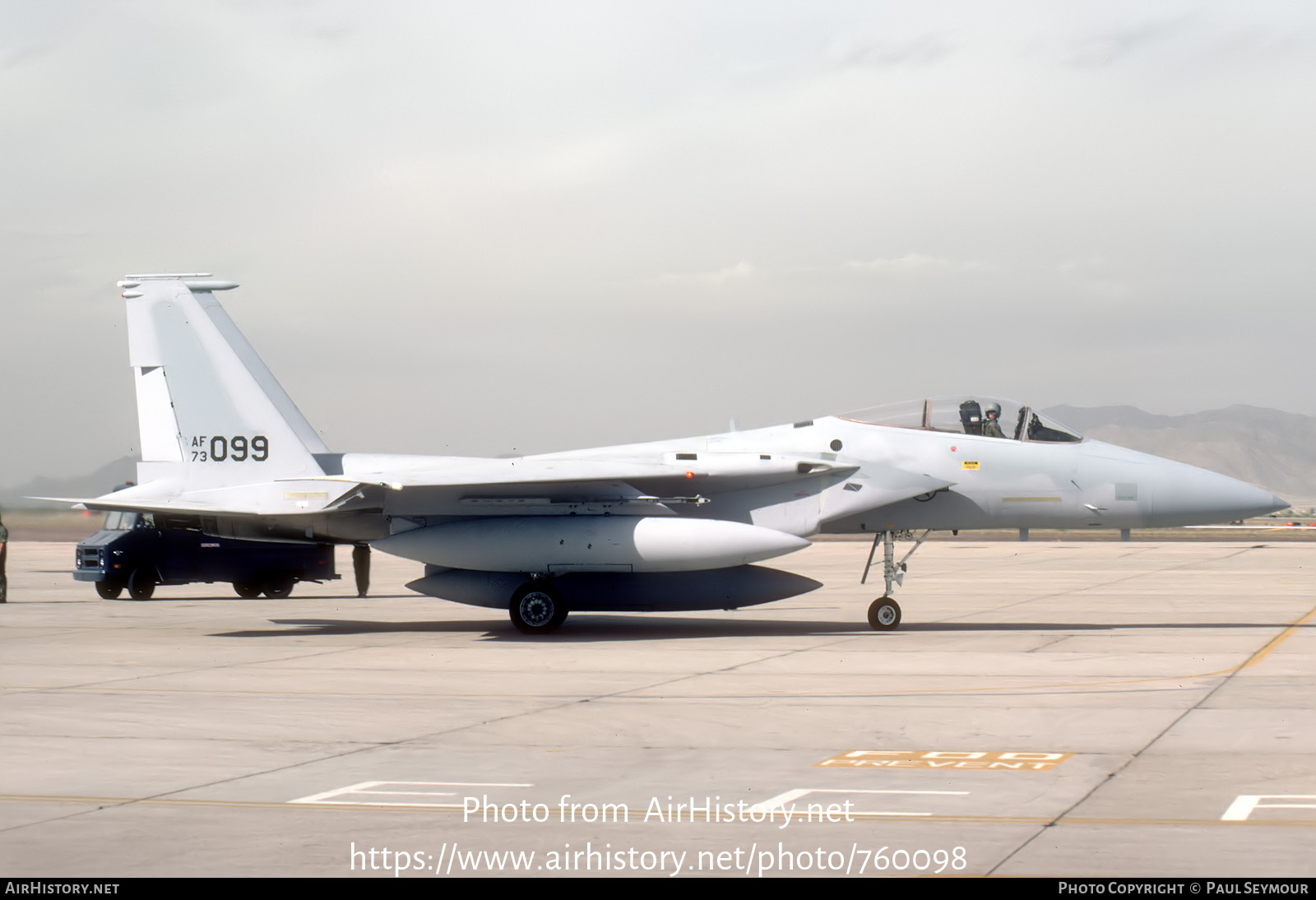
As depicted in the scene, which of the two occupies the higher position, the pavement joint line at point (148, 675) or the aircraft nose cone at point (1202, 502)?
the aircraft nose cone at point (1202, 502)

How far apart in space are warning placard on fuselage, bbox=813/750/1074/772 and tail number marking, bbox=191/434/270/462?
12.2 metres

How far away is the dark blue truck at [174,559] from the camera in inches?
953

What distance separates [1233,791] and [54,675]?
11144mm

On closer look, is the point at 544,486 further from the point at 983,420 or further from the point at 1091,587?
the point at 1091,587

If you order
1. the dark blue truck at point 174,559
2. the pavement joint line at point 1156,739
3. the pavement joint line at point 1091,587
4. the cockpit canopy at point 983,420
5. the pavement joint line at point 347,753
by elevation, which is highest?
the cockpit canopy at point 983,420

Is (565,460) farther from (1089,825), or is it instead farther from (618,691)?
(1089,825)

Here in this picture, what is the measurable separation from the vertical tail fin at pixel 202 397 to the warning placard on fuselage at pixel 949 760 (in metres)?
11.9

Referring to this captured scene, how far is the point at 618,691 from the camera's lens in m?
12.1

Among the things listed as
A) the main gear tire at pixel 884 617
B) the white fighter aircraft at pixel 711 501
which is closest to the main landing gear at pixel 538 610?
the white fighter aircraft at pixel 711 501

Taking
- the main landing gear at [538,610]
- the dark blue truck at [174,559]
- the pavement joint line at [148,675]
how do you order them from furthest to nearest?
the dark blue truck at [174,559]
the main landing gear at [538,610]
the pavement joint line at [148,675]

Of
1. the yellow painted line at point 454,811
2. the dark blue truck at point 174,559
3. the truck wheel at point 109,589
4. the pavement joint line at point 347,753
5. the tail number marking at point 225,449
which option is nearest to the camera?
the yellow painted line at point 454,811

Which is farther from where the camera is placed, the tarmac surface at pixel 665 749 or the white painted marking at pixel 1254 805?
the white painted marking at pixel 1254 805

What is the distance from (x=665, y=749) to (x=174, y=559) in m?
17.7

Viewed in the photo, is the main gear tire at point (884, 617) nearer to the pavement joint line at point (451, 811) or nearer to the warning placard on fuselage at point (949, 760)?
the warning placard on fuselage at point (949, 760)
